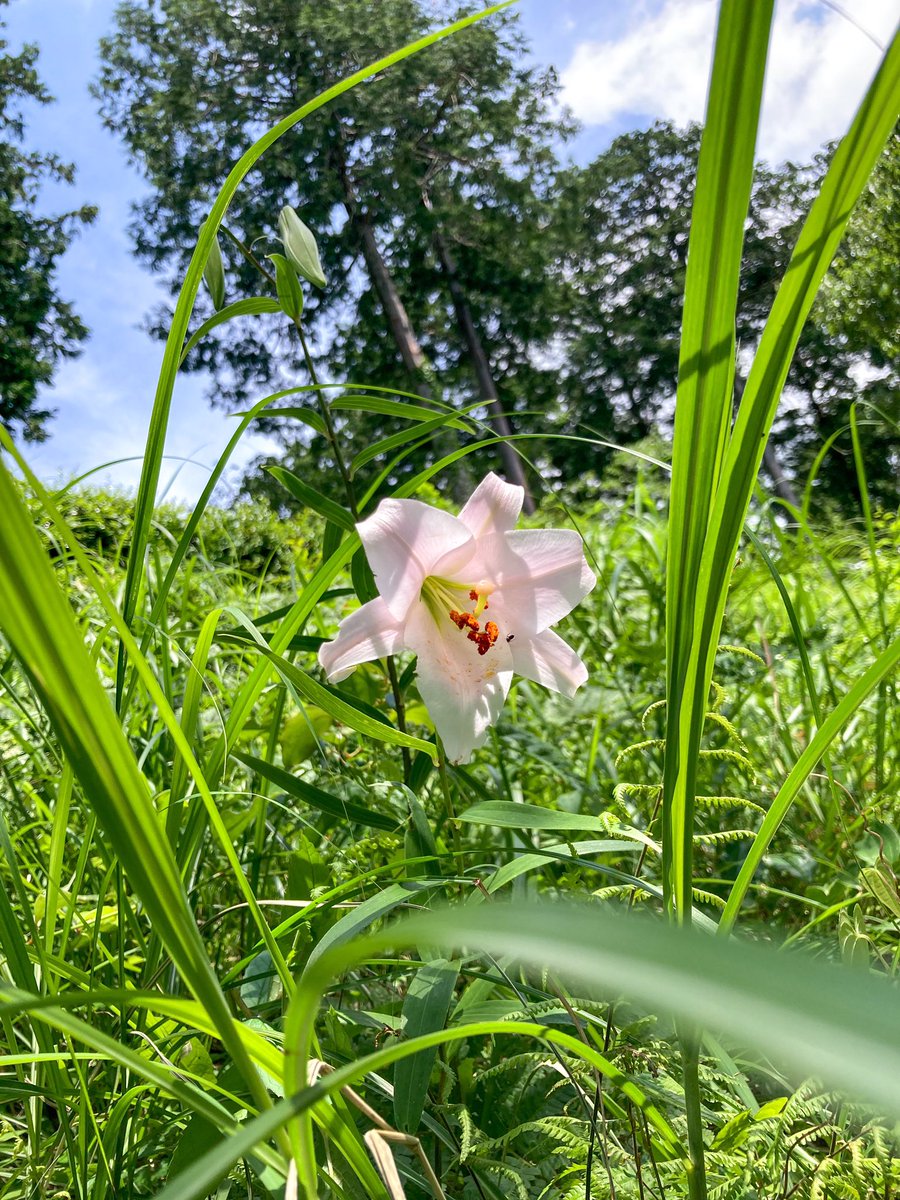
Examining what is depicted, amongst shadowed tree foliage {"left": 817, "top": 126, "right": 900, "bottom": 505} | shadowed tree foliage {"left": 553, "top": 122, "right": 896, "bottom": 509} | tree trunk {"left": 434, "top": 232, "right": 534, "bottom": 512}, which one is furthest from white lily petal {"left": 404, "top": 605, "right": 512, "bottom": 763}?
shadowed tree foliage {"left": 553, "top": 122, "right": 896, "bottom": 509}

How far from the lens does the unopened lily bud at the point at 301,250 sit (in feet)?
2.40

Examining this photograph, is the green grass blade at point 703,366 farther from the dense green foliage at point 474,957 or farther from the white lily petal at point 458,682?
the white lily petal at point 458,682

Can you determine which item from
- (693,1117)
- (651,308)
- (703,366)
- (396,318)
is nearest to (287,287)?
(703,366)

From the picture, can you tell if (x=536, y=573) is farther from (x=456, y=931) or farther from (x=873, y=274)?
(x=873, y=274)

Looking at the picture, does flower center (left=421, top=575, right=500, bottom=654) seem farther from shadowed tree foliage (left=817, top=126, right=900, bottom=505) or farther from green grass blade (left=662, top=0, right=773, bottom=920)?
shadowed tree foliage (left=817, top=126, right=900, bottom=505)

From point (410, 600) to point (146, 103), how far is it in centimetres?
1735

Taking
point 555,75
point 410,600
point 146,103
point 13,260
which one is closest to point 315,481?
point 13,260

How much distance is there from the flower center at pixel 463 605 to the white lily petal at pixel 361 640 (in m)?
0.06

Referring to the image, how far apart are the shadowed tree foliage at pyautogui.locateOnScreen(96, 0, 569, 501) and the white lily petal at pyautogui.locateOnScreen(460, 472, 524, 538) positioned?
1270cm

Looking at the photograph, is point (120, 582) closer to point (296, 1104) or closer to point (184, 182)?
point (296, 1104)

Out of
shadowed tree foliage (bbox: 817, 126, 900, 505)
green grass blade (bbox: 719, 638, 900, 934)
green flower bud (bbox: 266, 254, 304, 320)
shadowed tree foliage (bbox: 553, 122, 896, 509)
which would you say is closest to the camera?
green grass blade (bbox: 719, 638, 900, 934)

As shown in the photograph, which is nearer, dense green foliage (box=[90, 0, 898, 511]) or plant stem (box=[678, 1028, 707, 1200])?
plant stem (box=[678, 1028, 707, 1200])

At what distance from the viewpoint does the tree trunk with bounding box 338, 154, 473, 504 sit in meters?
13.0

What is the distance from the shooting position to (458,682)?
0.66 meters
